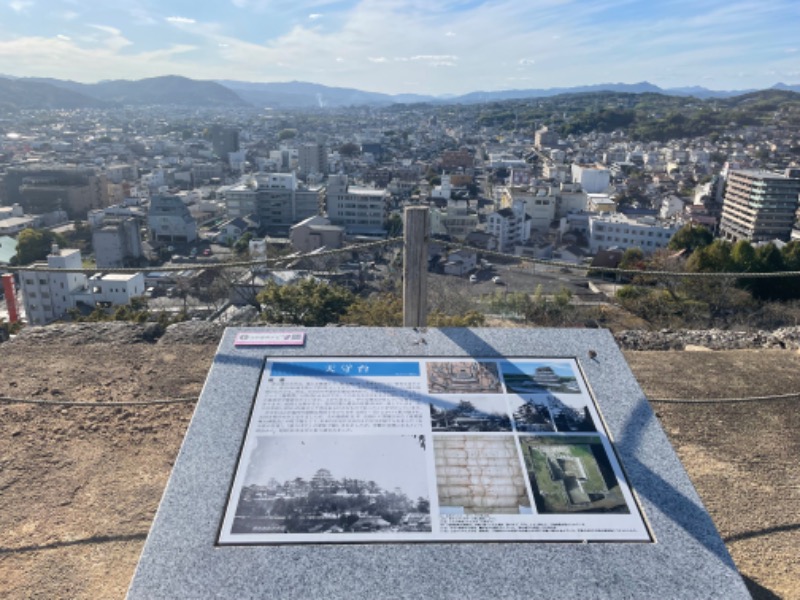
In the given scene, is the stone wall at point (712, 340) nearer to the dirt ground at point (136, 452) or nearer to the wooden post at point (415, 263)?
the dirt ground at point (136, 452)

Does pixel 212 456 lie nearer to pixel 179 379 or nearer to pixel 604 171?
pixel 179 379

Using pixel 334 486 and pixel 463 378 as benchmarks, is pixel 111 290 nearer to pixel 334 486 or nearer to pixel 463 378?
pixel 463 378

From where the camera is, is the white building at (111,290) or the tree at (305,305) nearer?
the tree at (305,305)

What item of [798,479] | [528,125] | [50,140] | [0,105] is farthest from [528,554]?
[0,105]

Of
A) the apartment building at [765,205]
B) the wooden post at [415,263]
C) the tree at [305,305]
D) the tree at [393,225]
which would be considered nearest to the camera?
the wooden post at [415,263]

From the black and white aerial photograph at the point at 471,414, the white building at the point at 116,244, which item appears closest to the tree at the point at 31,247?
the white building at the point at 116,244

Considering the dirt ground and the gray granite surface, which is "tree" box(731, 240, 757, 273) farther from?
the gray granite surface
